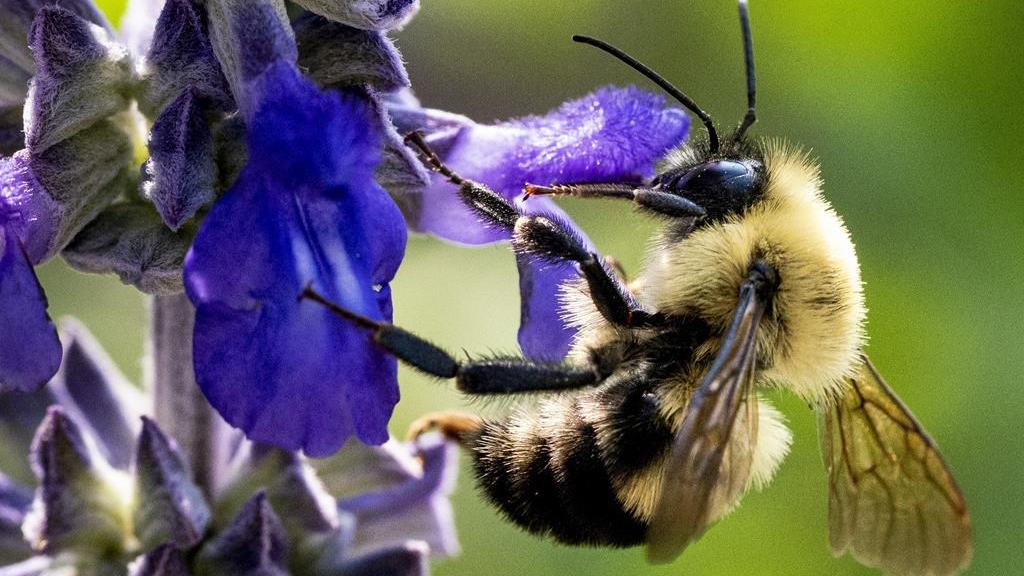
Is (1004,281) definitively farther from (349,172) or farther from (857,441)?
(349,172)

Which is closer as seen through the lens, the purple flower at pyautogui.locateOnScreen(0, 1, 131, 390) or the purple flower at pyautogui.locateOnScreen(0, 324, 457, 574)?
the purple flower at pyautogui.locateOnScreen(0, 1, 131, 390)

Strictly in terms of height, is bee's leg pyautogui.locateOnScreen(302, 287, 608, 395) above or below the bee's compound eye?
below

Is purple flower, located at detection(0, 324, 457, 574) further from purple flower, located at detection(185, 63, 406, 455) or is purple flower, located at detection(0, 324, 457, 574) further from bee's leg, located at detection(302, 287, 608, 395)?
purple flower, located at detection(185, 63, 406, 455)

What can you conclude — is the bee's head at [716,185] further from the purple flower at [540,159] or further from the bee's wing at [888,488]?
the bee's wing at [888,488]

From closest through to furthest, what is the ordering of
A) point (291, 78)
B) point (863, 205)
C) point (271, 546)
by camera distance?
point (291, 78)
point (271, 546)
point (863, 205)

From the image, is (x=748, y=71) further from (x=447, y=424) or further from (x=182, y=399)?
(x=182, y=399)

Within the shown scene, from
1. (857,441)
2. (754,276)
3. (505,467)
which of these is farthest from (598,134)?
(857,441)

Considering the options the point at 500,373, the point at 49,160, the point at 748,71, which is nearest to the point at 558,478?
the point at 500,373

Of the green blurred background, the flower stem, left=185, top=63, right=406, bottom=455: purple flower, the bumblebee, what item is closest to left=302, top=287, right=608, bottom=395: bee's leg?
the bumblebee
